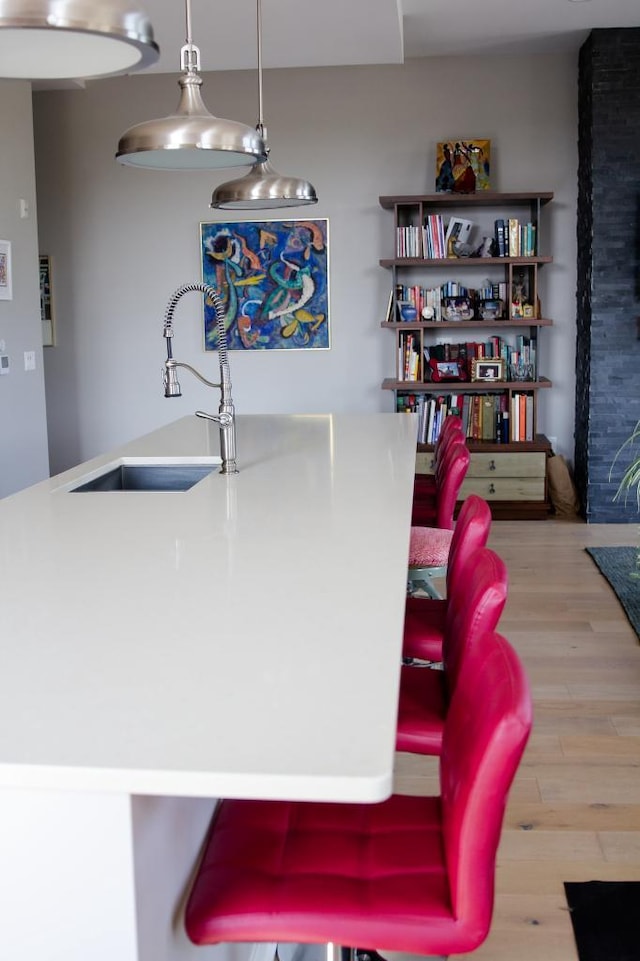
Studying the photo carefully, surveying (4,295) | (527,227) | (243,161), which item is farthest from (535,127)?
(243,161)

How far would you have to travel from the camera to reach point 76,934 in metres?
1.33

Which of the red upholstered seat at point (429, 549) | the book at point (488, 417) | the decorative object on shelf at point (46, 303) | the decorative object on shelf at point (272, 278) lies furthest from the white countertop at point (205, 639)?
the decorative object on shelf at point (46, 303)

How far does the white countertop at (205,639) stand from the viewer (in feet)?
3.93

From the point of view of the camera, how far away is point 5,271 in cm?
580

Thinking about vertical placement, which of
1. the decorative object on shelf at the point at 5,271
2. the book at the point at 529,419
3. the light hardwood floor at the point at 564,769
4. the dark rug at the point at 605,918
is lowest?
the dark rug at the point at 605,918

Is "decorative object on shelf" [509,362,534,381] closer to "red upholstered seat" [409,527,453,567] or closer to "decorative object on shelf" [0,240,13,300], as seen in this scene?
"decorative object on shelf" [0,240,13,300]

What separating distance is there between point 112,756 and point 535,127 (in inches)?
258

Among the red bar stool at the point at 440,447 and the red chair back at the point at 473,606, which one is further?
the red bar stool at the point at 440,447

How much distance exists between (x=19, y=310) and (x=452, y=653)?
4.57 m

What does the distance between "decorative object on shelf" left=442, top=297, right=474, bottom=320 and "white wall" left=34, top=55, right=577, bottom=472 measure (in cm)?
52

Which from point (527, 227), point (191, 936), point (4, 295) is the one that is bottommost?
point (191, 936)

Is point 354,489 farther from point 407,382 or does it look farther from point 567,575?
point 407,382

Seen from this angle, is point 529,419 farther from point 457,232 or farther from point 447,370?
point 457,232

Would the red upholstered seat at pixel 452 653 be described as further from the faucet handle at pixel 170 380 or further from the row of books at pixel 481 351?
the row of books at pixel 481 351
